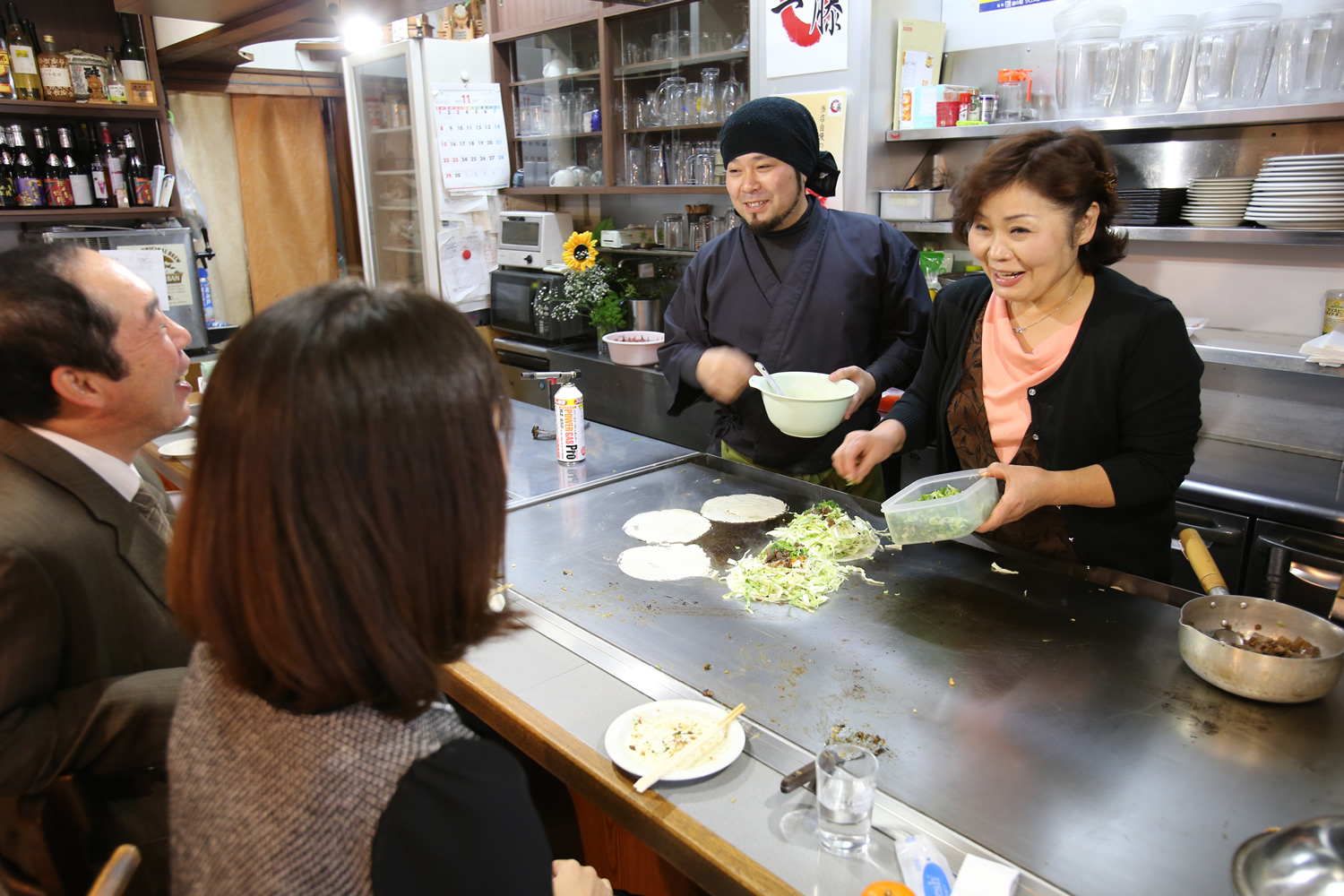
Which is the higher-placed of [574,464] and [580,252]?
[580,252]

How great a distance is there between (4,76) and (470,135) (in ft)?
7.19

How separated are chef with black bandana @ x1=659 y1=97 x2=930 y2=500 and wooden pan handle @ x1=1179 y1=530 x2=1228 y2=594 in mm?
981

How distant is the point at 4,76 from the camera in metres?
3.77

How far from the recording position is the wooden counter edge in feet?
Result: 3.48

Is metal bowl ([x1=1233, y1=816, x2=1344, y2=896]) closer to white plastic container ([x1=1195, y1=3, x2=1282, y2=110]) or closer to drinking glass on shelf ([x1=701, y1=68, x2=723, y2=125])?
white plastic container ([x1=1195, y1=3, x2=1282, y2=110])

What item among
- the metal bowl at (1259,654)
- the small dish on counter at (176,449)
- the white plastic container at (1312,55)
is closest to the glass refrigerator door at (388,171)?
the small dish on counter at (176,449)

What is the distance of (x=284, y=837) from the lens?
757 millimetres

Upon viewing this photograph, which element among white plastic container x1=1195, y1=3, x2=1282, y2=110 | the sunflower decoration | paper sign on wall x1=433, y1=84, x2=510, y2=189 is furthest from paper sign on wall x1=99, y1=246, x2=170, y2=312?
white plastic container x1=1195, y1=3, x2=1282, y2=110

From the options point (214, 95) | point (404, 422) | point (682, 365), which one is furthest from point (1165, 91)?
point (214, 95)

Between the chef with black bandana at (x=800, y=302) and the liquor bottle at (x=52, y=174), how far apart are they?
329 cm

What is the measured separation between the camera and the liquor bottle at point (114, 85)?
4.02m

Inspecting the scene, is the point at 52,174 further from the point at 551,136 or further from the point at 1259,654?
the point at 1259,654

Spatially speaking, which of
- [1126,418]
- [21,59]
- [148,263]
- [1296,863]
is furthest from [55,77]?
[1296,863]

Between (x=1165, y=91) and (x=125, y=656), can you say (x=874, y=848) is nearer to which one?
(x=125, y=656)
